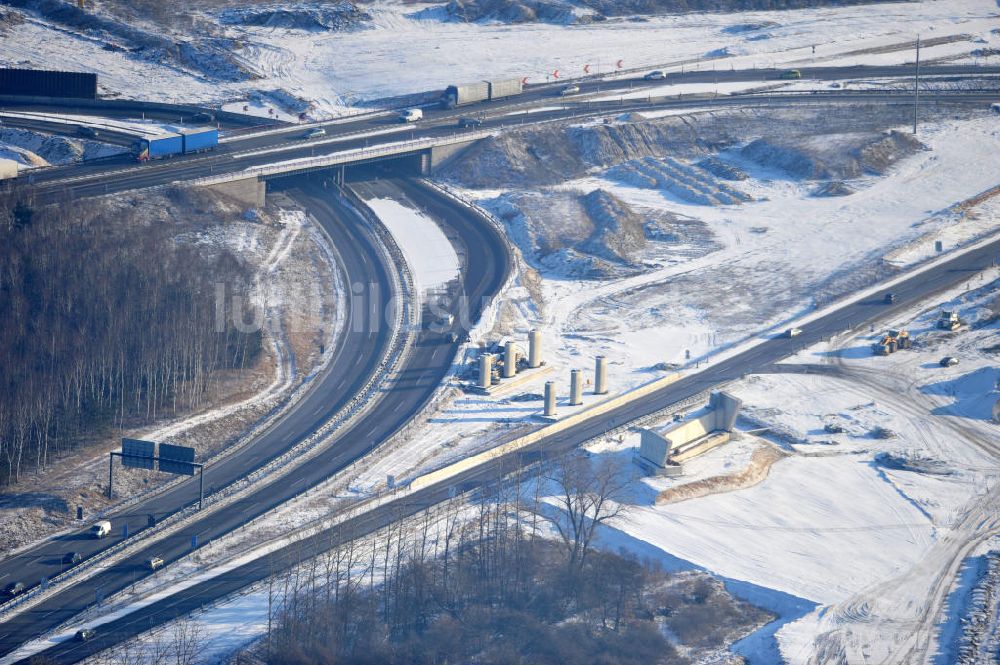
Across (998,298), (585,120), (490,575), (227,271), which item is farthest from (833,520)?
(585,120)

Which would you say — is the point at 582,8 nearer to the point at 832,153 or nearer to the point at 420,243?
the point at 832,153

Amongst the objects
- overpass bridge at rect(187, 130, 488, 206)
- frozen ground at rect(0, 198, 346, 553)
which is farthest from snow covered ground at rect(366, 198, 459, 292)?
frozen ground at rect(0, 198, 346, 553)

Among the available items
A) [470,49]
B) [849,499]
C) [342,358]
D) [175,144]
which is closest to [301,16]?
[470,49]

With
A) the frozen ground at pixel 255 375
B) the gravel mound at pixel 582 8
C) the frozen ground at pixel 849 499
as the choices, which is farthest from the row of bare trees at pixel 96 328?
the gravel mound at pixel 582 8

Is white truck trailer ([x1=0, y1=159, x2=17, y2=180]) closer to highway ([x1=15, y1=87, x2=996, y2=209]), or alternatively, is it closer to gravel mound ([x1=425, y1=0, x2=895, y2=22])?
highway ([x1=15, y1=87, x2=996, y2=209])

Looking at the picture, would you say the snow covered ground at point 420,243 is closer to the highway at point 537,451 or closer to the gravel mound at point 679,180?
the highway at point 537,451

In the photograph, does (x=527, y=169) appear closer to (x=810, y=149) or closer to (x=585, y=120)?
(x=585, y=120)
